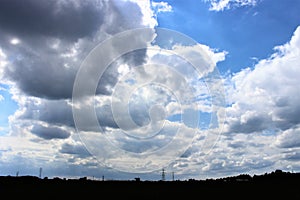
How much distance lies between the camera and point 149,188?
64188 millimetres

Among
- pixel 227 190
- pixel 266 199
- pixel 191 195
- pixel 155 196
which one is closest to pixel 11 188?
pixel 155 196

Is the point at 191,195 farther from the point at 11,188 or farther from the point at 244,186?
the point at 11,188

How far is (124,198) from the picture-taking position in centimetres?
5669

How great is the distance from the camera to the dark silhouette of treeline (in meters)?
58.2

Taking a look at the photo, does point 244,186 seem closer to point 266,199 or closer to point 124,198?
point 266,199

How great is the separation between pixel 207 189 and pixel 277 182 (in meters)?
13.3

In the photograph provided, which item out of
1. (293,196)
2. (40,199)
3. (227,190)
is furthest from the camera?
(227,190)

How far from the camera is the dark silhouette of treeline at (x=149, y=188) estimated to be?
58.2 m

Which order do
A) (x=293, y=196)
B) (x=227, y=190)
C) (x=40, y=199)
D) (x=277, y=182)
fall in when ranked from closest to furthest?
(x=40, y=199) < (x=293, y=196) < (x=227, y=190) < (x=277, y=182)

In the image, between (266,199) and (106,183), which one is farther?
(106,183)

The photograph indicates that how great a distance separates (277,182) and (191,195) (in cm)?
1746

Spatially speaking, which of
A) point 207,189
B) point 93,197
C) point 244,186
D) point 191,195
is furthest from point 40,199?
point 244,186

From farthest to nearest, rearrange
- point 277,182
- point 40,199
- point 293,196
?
point 277,182 → point 293,196 → point 40,199

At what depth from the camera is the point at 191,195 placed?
5978 centimetres
